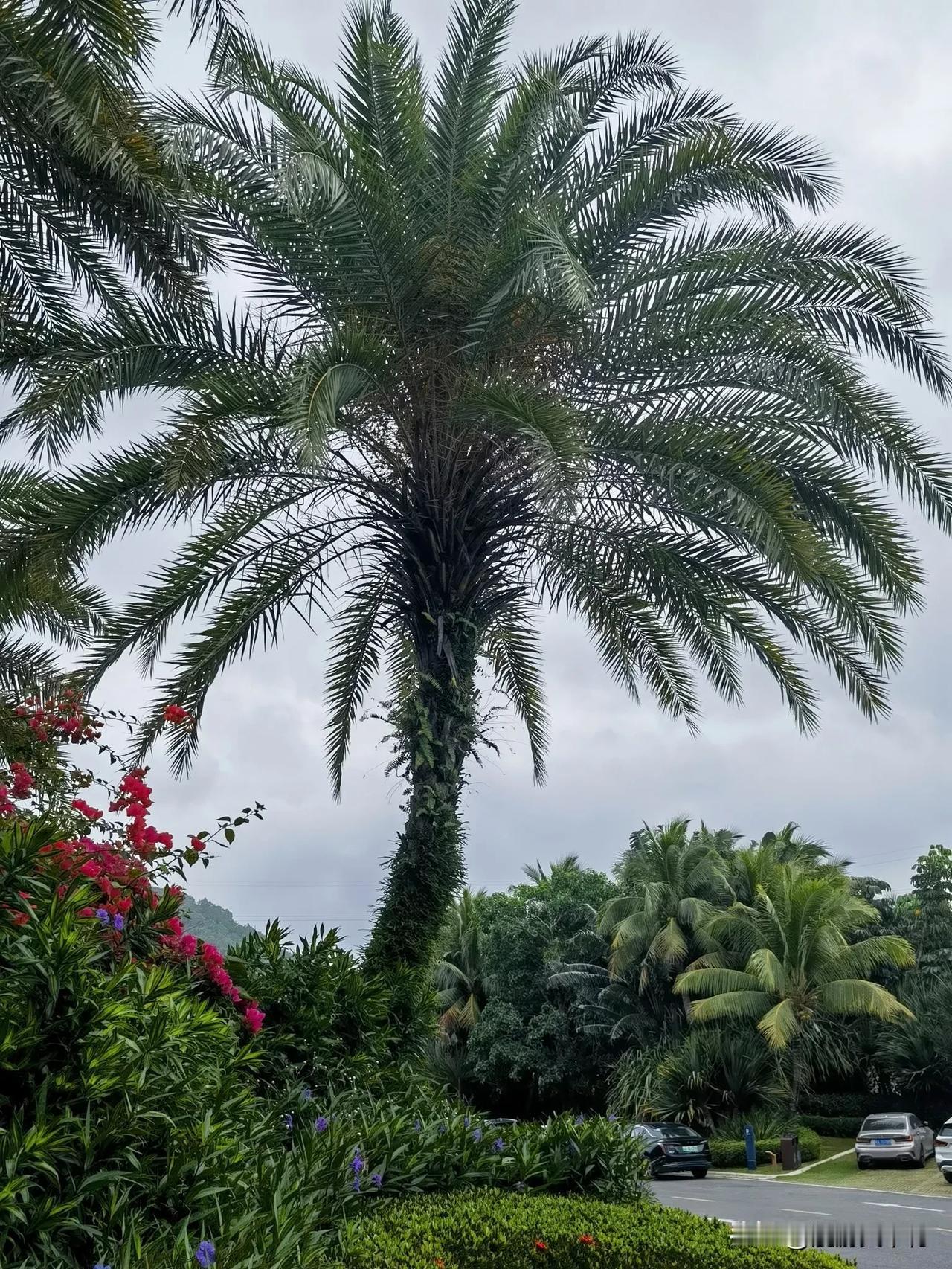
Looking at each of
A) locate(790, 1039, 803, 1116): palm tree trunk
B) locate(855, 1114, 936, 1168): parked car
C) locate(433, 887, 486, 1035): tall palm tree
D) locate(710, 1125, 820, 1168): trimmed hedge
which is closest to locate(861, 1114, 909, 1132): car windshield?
locate(855, 1114, 936, 1168): parked car

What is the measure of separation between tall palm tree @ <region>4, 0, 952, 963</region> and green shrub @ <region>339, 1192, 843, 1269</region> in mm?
3646

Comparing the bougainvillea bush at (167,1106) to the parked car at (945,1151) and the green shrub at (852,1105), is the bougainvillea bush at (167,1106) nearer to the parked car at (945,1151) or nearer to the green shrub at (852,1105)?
the parked car at (945,1151)

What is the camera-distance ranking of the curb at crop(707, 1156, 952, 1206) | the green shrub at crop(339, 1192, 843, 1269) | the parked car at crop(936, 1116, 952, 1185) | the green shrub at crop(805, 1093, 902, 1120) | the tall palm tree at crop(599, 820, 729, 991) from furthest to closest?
the tall palm tree at crop(599, 820, 729, 991), the green shrub at crop(805, 1093, 902, 1120), the parked car at crop(936, 1116, 952, 1185), the curb at crop(707, 1156, 952, 1206), the green shrub at crop(339, 1192, 843, 1269)

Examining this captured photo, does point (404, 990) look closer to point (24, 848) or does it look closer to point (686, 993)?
point (24, 848)

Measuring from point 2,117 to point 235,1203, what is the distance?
7.11 meters

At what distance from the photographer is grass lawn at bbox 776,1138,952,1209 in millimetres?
21000

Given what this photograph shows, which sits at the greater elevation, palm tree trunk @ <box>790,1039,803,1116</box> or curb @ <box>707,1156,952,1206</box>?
palm tree trunk @ <box>790,1039,803,1116</box>

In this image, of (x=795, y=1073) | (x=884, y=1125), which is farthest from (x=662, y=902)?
(x=884, y=1125)

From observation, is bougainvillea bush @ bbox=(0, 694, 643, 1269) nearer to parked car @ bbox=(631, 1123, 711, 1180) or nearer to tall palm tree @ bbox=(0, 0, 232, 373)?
tall palm tree @ bbox=(0, 0, 232, 373)

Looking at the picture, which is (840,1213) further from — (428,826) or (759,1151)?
(759,1151)

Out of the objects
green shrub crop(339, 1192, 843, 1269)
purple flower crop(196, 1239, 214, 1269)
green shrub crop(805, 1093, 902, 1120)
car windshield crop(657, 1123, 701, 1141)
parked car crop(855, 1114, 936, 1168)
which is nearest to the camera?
purple flower crop(196, 1239, 214, 1269)

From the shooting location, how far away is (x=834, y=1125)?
1208 inches

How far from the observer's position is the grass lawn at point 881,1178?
21.0 meters

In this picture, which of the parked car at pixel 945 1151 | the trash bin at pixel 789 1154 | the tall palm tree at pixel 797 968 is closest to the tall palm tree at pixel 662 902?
the tall palm tree at pixel 797 968
